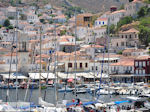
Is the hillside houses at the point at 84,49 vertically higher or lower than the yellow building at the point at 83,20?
lower

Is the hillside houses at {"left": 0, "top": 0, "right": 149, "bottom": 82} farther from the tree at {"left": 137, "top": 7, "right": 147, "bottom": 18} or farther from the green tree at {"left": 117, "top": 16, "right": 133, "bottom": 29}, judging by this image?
the tree at {"left": 137, "top": 7, "right": 147, "bottom": 18}

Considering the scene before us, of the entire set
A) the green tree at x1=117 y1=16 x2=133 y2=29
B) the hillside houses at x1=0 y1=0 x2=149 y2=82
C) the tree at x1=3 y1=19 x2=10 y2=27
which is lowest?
the hillside houses at x1=0 y1=0 x2=149 y2=82

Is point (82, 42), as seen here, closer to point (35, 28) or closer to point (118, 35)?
point (118, 35)

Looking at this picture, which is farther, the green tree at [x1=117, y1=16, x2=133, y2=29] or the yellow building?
the yellow building

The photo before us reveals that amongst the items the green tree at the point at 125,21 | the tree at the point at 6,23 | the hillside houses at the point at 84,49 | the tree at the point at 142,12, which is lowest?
the hillside houses at the point at 84,49

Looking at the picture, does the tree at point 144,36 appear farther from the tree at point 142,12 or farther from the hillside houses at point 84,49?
the tree at point 142,12

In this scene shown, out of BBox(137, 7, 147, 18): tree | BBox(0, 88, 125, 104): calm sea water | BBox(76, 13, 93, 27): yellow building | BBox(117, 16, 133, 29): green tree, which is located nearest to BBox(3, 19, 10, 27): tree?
BBox(76, 13, 93, 27): yellow building

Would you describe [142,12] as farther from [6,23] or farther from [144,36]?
[6,23]

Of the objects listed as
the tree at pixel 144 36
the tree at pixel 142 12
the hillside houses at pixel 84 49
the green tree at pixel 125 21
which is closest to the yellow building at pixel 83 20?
the hillside houses at pixel 84 49

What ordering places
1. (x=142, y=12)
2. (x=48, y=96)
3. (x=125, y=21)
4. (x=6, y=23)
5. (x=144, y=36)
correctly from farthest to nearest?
(x=6, y=23) → (x=125, y=21) → (x=142, y=12) → (x=144, y=36) → (x=48, y=96)

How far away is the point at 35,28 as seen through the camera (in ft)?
549

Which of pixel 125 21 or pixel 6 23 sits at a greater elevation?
pixel 6 23

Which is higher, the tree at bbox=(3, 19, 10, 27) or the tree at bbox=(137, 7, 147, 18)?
the tree at bbox=(137, 7, 147, 18)

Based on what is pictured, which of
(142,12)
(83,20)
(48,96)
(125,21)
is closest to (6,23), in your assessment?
(83,20)
